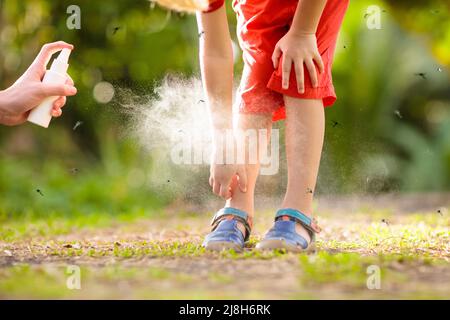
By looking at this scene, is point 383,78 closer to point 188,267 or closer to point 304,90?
point 304,90

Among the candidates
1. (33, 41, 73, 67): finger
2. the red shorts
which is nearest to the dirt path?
the red shorts

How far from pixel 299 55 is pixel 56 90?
2.72 feet

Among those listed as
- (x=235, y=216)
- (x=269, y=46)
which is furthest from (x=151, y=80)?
(x=235, y=216)

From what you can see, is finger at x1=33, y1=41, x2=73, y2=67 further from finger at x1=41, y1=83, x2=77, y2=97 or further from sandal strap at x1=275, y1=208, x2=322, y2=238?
sandal strap at x1=275, y1=208, x2=322, y2=238

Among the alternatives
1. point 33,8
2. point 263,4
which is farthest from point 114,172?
point 263,4

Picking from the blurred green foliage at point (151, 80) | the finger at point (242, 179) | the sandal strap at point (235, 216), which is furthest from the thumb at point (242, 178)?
the blurred green foliage at point (151, 80)

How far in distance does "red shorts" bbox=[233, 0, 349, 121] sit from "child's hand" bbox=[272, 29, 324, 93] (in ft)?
0.27

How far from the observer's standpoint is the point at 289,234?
8.17ft

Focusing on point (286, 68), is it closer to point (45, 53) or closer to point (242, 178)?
point (242, 178)

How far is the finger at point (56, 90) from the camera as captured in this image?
2.35 meters

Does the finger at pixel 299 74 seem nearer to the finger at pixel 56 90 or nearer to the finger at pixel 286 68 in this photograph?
the finger at pixel 286 68

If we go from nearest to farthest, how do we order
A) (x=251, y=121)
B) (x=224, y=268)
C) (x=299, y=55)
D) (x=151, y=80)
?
1. (x=224, y=268)
2. (x=299, y=55)
3. (x=251, y=121)
4. (x=151, y=80)

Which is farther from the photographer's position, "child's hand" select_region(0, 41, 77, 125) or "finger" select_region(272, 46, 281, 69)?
"finger" select_region(272, 46, 281, 69)

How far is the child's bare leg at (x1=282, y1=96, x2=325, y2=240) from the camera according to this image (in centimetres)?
254
